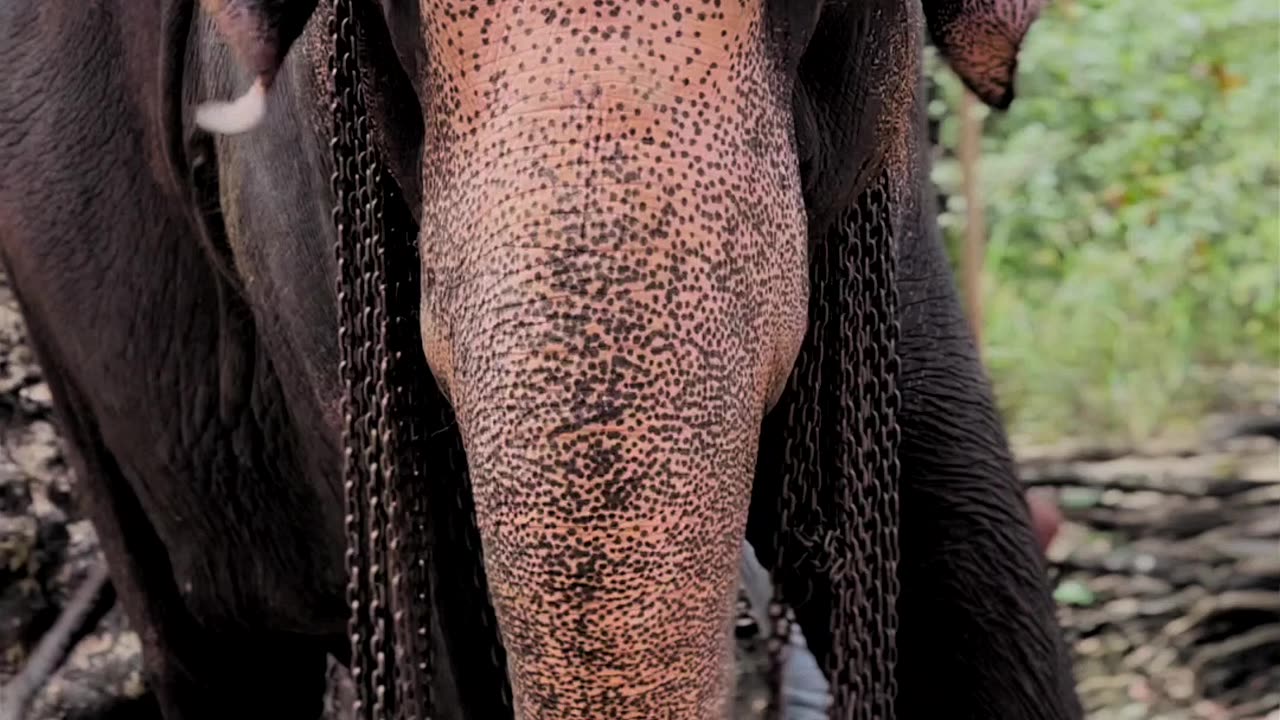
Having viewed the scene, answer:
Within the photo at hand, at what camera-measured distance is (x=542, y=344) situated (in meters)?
0.81

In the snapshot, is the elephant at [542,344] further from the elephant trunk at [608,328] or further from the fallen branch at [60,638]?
the fallen branch at [60,638]

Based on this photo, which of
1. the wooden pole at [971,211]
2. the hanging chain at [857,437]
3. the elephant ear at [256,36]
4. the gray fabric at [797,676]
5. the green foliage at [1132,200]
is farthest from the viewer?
the green foliage at [1132,200]

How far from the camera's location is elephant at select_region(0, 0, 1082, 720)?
82cm

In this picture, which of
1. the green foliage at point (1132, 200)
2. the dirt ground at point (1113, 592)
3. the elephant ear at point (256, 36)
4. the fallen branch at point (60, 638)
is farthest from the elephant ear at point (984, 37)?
the green foliage at point (1132, 200)

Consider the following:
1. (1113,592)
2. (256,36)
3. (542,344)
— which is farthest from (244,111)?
(1113,592)

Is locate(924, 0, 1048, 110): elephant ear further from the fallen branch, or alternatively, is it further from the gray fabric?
the fallen branch

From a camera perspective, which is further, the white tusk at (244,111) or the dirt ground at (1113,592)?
the dirt ground at (1113,592)

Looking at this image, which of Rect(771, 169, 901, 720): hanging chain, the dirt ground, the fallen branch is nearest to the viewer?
Rect(771, 169, 901, 720): hanging chain

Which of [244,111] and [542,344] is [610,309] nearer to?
[542,344]

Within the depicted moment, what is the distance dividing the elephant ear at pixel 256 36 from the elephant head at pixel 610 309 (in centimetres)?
22

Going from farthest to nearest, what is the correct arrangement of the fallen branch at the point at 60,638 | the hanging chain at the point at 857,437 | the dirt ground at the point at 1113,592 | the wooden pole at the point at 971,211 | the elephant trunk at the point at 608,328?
the wooden pole at the point at 971,211
the dirt ground at the point at 1113,592
the fallen branch at the point at 60,638
the hanging chain at the point at 857,437
the elephant trunk at the point at 608,328

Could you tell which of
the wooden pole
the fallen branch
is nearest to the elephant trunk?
the fallen branch

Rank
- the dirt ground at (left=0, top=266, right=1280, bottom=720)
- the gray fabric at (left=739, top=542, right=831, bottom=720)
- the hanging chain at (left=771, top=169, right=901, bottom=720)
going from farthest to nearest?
1. the dirt ground at (left=0, top=266, right=1280, bottom=720)
2. the gray fabric at (left=739, top=542, right=831, bottom=720)
3. the hanging chain at (left=771, top=169, right=901, bottom=720)

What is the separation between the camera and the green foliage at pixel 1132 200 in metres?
3.89
